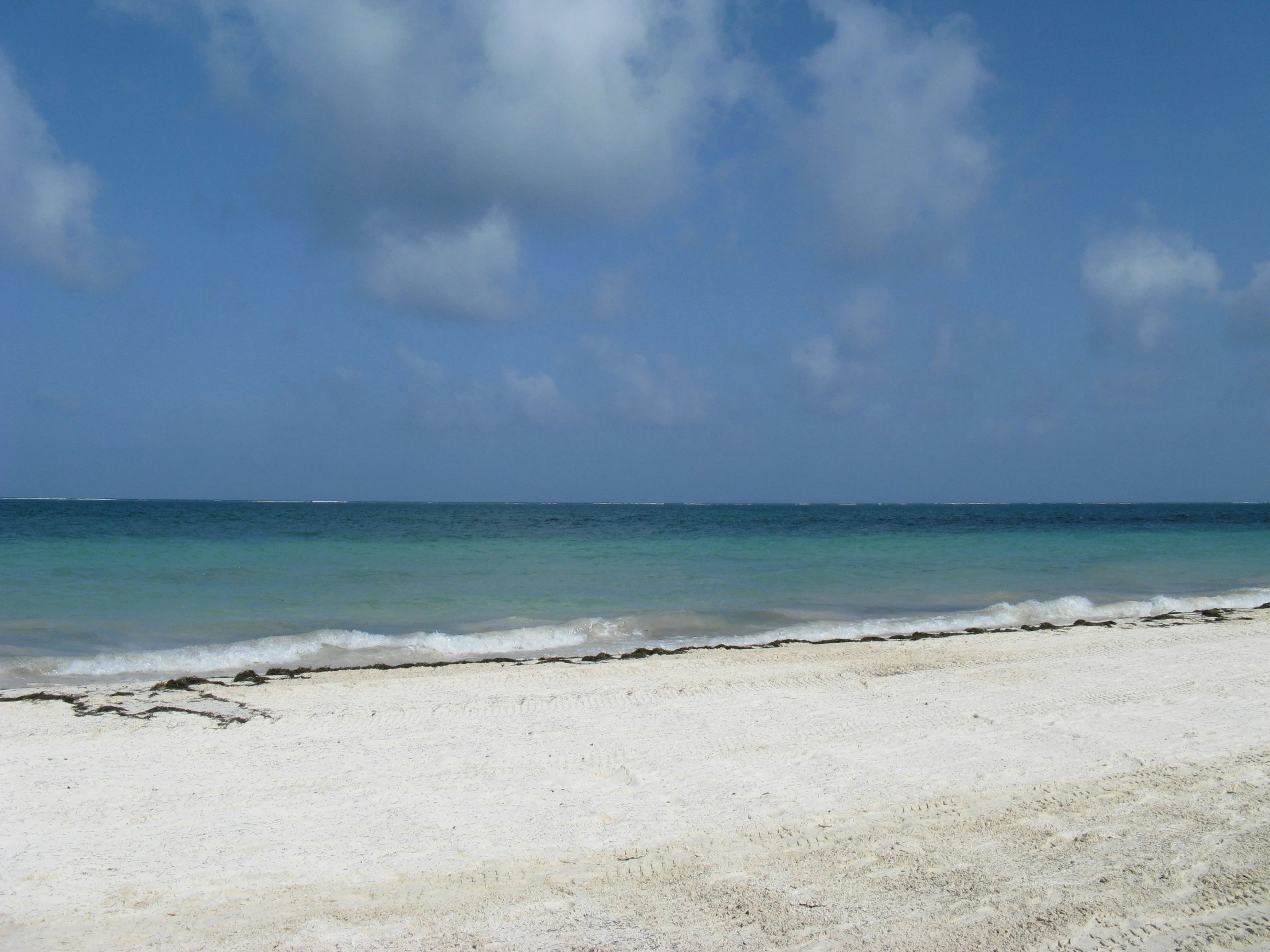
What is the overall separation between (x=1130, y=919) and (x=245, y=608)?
13.6 metres

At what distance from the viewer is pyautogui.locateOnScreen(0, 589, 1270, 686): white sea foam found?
33.1 feet

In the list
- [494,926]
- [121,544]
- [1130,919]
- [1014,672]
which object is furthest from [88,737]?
[121,544]

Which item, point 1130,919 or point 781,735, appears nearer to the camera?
point 1130,919

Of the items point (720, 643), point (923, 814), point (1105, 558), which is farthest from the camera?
point (1105, 558)

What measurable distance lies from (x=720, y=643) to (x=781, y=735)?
5.45 metres

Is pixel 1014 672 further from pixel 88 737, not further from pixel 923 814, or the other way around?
pixel 88 737

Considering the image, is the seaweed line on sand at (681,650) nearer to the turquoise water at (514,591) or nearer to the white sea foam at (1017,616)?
the white sea foam at (1017,616)

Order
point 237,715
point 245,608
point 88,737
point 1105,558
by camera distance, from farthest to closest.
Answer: point 1105,558, point 245,608, point 237,715, point 88,737

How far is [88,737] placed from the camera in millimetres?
6621

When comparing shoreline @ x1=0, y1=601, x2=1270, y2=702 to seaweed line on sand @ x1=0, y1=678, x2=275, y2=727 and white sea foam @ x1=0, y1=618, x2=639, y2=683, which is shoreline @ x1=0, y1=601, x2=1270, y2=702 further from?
white sea foam @ x1=0, y1=618, x2=639, y2=683

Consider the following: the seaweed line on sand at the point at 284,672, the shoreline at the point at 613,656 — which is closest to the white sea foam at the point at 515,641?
the shoreline at the point at 613,656

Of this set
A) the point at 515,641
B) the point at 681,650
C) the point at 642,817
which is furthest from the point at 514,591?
the point at 642,817

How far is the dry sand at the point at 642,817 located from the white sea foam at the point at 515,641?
2.49 metres

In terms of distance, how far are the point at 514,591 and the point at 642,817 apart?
12.0 m
